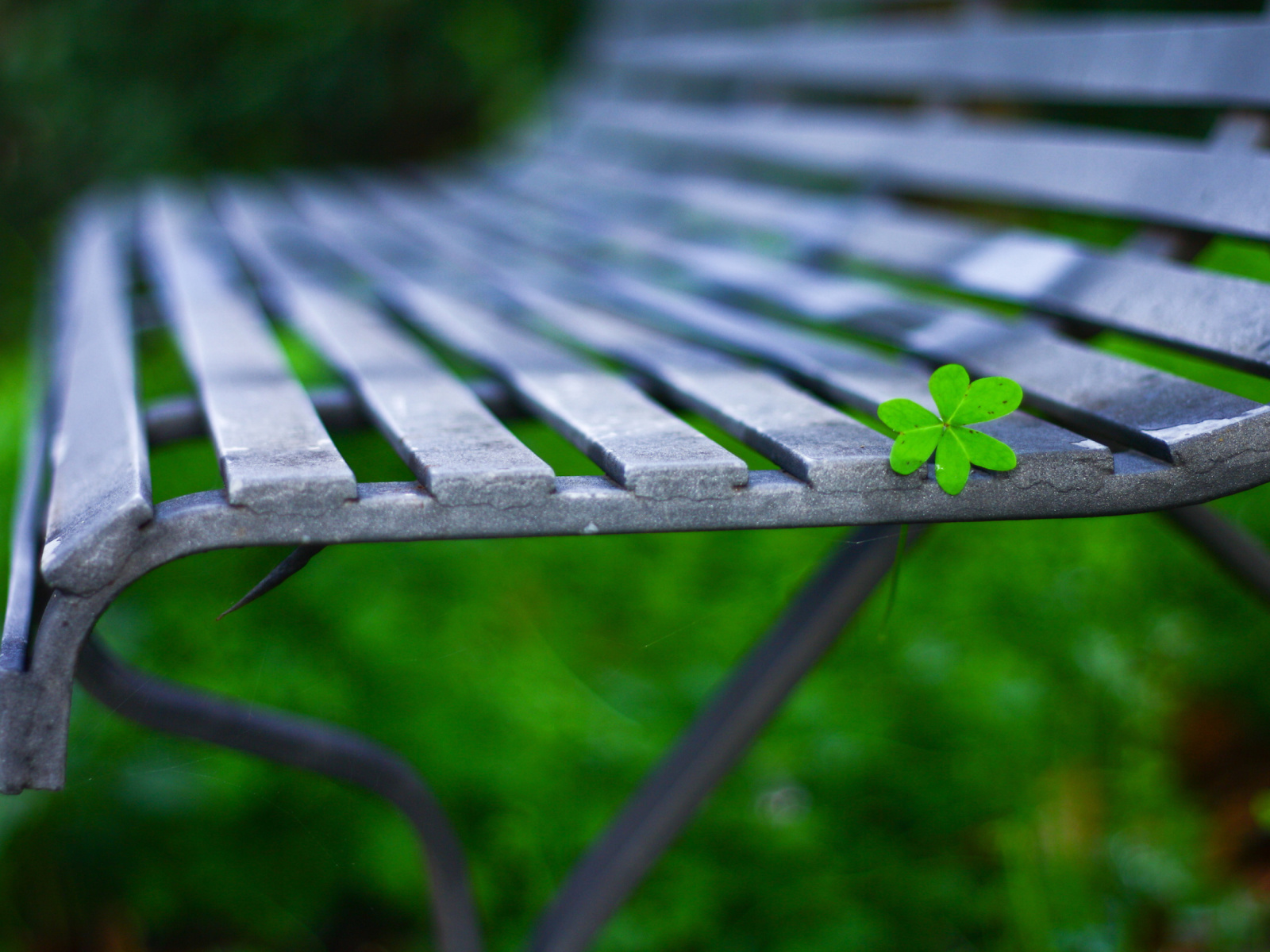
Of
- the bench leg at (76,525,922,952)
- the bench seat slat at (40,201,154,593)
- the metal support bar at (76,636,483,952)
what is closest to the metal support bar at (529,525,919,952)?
the bench leg at (76,525,922,952)

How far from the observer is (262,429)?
2.77 feet

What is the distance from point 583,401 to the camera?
3.17 feet

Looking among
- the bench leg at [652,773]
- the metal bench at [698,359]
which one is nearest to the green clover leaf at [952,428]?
the metal bench at [698,359]

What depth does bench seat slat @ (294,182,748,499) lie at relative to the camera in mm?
727

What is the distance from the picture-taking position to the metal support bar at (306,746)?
2.93 ft

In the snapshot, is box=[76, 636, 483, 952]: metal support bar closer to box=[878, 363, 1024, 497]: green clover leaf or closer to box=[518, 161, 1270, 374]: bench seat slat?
box=[878, 363, 1024, 497]: green clover leaf

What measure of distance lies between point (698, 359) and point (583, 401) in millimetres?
233

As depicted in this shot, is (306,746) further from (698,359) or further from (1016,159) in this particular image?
(1016,159)

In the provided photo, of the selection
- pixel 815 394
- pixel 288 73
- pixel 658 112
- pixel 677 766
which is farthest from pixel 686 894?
pixel 288 73

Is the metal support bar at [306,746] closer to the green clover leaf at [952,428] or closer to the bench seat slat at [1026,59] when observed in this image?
the green clover leaf at [952,428]

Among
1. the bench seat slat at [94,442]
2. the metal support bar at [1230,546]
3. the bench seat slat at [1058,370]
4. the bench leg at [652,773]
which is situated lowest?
the bench leg at [652,773]

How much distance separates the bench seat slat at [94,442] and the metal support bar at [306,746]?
3.5 inches

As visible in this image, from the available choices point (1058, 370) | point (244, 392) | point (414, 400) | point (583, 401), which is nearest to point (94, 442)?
point (244, 392)

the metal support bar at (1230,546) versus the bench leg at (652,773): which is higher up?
the metal support bar at (1230,546)
